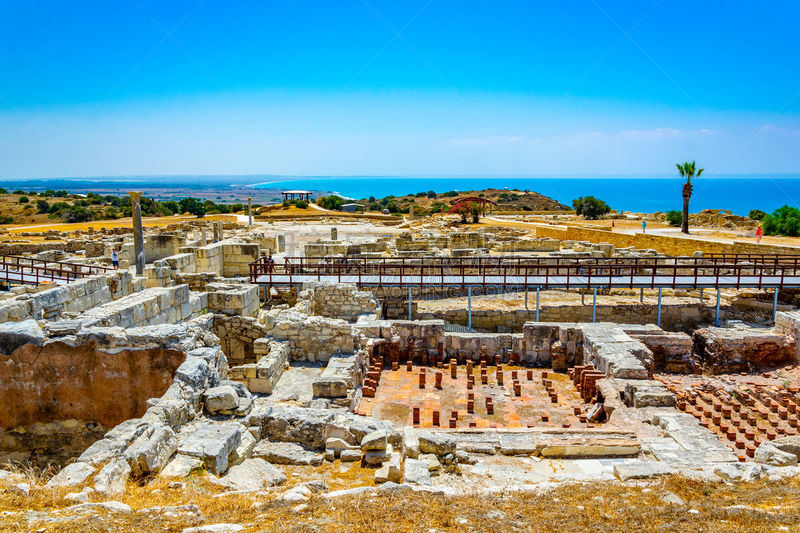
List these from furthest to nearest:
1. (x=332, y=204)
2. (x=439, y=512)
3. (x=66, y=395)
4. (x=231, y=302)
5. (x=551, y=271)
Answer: (x=332, y=204)
(x=551, y=271)
(x=231, y=302)
(x=66, y=395)
(x=439, y=512)

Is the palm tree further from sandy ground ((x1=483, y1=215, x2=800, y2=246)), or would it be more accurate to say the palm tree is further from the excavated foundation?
the excavated foundation

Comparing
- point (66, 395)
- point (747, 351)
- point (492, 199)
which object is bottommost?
point (747, 351)

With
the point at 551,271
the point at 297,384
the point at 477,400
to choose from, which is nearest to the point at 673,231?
the point at 551,271

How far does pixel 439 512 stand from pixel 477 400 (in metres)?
6.01

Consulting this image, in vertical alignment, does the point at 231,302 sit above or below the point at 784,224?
below

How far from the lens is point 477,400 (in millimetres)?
10805

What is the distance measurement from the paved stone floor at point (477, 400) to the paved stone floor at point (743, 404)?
2.10m

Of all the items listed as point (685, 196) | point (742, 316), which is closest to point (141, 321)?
point (742, 316)

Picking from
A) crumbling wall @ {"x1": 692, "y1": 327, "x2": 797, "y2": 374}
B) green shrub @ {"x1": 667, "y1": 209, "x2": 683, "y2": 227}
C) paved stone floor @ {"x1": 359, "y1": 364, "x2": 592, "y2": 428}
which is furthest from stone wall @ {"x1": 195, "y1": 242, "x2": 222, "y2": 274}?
green shrub @ {"x1": 667, "y1": 209, "x2": 683, "y2": 227}

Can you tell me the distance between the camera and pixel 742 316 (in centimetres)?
1805

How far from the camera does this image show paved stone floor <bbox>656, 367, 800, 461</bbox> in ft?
30.4

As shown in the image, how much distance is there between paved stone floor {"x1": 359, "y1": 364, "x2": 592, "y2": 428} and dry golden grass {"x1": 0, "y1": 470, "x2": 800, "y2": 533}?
4.07 metres

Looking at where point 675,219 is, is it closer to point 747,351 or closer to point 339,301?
point 747,351

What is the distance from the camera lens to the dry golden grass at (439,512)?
14.8ft
